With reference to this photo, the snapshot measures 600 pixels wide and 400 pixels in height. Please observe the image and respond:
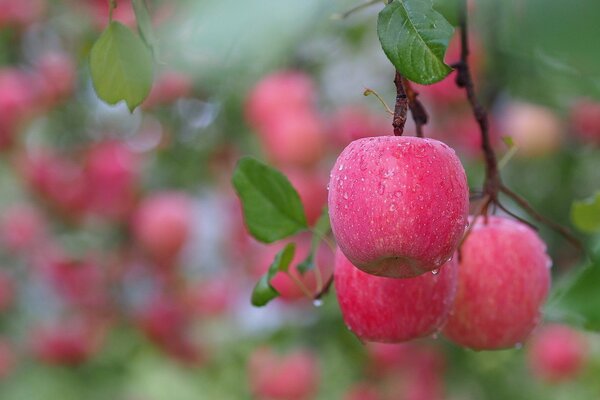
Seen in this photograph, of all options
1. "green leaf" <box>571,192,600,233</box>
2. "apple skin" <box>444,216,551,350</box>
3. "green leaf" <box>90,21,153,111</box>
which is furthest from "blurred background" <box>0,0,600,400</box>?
"green leaf" <box>90,21,153,111</box>

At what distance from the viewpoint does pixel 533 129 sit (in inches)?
83.4

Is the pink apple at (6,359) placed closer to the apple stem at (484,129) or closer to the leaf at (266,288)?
the leaf at (266,288)

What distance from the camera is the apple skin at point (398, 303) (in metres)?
0.75

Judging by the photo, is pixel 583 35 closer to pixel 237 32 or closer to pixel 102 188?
pixel 237 32

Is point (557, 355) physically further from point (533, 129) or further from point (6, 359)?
point (6, 359)

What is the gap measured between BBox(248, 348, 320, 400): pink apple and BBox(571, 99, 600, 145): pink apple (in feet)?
2.75

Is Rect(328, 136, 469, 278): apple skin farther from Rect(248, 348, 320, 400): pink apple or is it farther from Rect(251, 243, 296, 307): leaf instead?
→ Rect(248, 348, 320, 400): pink apple

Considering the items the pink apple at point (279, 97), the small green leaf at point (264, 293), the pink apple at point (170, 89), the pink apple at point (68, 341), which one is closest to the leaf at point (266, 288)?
the small green leaf at point (264, 293)

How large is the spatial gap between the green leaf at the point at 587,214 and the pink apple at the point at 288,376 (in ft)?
4.10

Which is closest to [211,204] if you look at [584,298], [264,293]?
[264,293]

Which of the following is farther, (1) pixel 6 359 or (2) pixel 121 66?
(1) pixel 6 359

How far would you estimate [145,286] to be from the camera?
2.60 m

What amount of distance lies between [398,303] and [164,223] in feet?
5.12

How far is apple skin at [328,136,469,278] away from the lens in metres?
0.63
